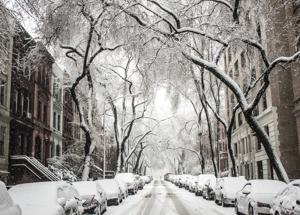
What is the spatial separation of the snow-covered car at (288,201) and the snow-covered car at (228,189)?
32.7ft

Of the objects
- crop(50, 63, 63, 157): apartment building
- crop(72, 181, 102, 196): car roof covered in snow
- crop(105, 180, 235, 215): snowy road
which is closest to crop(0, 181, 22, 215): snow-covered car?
crop(72, 181, 102, 196): car roof covered in snow

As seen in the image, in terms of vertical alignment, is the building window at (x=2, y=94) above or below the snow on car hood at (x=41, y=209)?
above

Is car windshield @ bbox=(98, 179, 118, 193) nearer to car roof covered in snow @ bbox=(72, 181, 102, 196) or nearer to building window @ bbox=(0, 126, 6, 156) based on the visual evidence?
car roof covered in snow @ bbox=(72, 181, 102, 196)

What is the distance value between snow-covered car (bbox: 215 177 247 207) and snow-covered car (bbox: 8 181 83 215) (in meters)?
11.9

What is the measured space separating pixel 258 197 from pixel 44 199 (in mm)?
7299

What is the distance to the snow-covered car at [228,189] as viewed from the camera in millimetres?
22391

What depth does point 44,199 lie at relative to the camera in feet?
35.5

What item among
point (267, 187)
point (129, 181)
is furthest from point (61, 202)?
point (129, 181)

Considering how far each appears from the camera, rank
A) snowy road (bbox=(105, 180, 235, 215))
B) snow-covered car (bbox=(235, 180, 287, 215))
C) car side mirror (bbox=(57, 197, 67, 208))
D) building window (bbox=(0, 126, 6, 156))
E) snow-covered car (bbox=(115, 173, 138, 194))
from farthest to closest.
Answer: snow-covered car (bbox=(115, 173, 138, 194)) → building window (bbox=(0, 126, 6, 156)) → snowy road (bbox=(105, 180, 235, 215)) → snow-covered car (bbox=(235, 180, 287, 215)) → car side mirror (bbox=(57, 197, 67, 208))

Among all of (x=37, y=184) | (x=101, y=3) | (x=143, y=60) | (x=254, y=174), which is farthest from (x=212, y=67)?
(x=254, y=174)

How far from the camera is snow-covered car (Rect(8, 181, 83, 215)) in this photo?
33.3ft

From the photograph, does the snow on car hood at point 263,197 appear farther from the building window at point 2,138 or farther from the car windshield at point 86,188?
the building window at point 2,138

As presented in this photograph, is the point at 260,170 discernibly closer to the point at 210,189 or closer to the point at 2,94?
the point at 210,189

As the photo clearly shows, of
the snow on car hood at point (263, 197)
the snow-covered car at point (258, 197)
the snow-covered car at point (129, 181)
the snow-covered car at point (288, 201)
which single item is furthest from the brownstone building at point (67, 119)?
the snow-covered car at point (288, 201)
